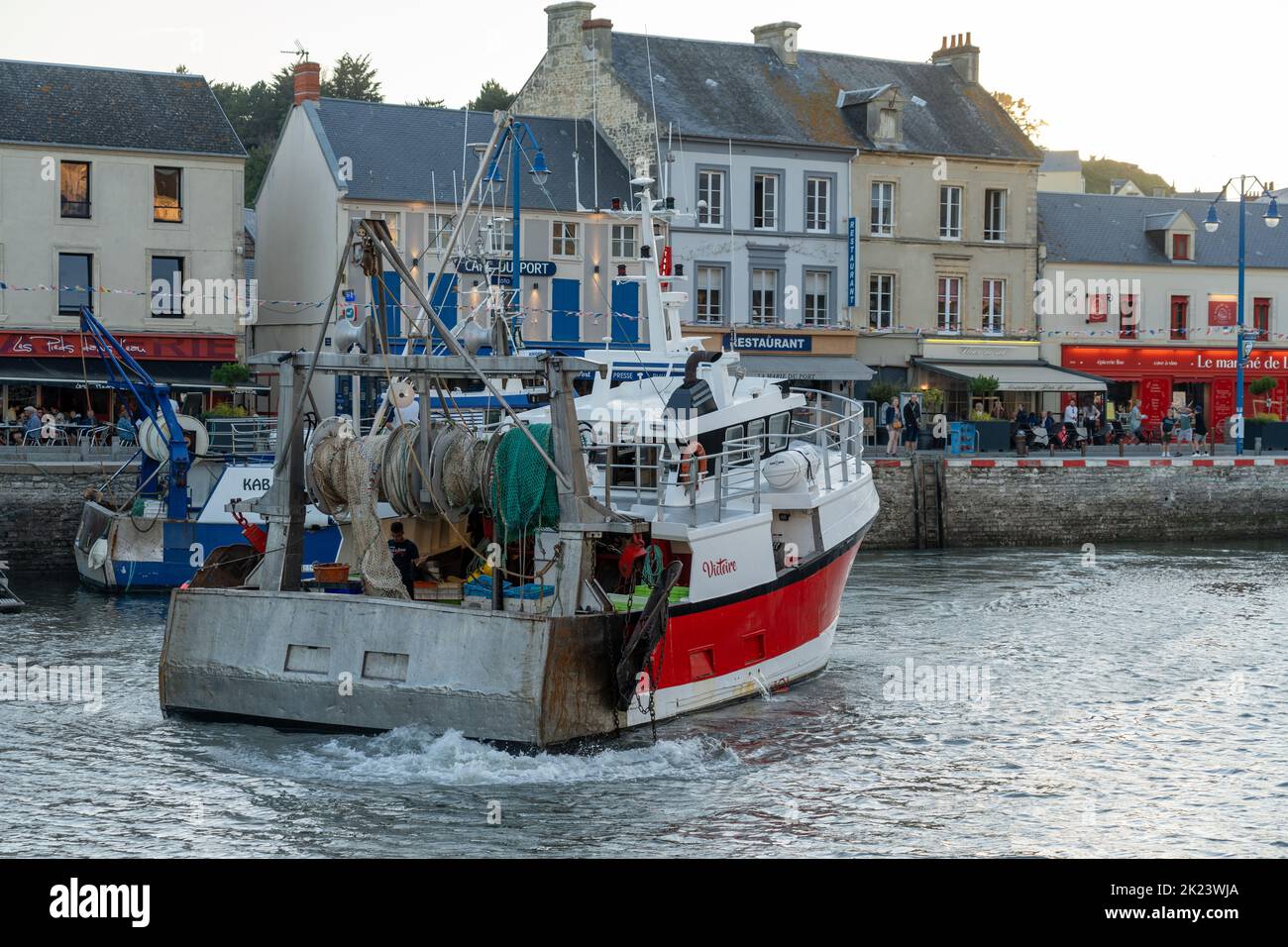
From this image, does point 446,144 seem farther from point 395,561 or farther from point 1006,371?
point 395,561

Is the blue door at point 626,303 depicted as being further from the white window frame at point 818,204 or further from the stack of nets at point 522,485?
the stack of nets at point 522,485

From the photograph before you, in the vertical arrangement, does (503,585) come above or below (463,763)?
above

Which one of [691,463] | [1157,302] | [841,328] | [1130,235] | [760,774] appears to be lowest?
[760,774]

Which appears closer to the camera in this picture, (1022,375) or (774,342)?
(774,342)

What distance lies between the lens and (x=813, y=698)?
18219 mm

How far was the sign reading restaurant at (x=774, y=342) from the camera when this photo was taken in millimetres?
45031

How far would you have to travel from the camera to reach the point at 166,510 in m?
27.5

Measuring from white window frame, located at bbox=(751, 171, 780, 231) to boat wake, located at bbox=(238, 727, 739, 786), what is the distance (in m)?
32.4

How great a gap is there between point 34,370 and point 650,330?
911 inches

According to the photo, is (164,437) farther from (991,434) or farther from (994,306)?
(994,306)

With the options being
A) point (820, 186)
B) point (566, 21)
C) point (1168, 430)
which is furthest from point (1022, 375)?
point (566, 21)

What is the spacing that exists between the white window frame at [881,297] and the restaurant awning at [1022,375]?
58.1 inches

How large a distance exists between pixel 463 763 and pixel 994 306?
3813cm
